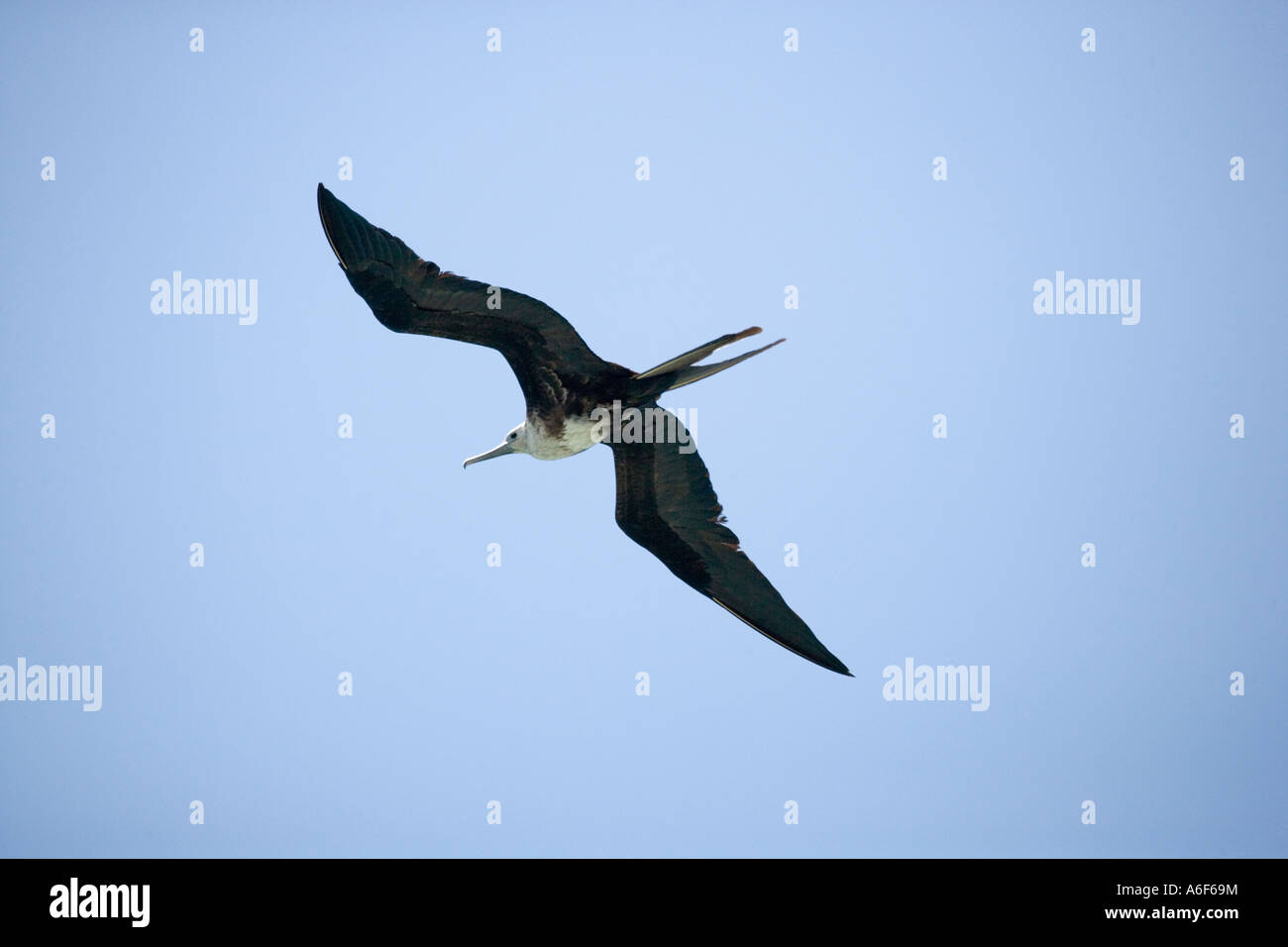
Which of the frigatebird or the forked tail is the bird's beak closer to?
the frigatebird

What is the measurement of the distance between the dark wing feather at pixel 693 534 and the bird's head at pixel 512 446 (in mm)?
597

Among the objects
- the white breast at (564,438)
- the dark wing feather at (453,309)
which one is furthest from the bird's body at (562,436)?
the dark wing feather at (453,309)

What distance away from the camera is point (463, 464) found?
31.8 feet

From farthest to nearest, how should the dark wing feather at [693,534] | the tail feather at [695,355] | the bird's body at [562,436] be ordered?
the dark wing feather at [693,534]
the bird's body at [562,436]
the tail feather at [695,355]

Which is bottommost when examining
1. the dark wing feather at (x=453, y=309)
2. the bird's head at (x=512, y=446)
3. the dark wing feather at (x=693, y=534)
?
the dark wing feather at (x=693, y=534)

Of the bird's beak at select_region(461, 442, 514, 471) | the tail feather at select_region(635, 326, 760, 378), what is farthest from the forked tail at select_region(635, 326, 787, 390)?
the bird's beak at select_region(461, 442, 514, 471)

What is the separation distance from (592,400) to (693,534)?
1.20 metres

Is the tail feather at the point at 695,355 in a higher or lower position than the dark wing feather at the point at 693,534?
higher

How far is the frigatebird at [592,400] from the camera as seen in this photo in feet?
26.5

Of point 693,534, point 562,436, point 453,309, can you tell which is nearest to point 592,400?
point 562,436

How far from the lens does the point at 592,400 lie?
29.2 ft

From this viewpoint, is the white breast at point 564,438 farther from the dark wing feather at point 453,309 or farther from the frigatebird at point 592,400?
the dark wing feather at point 453,309

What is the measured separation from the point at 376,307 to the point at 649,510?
232 centimetres

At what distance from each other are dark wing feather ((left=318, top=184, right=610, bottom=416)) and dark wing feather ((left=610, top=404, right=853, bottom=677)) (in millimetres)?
793
